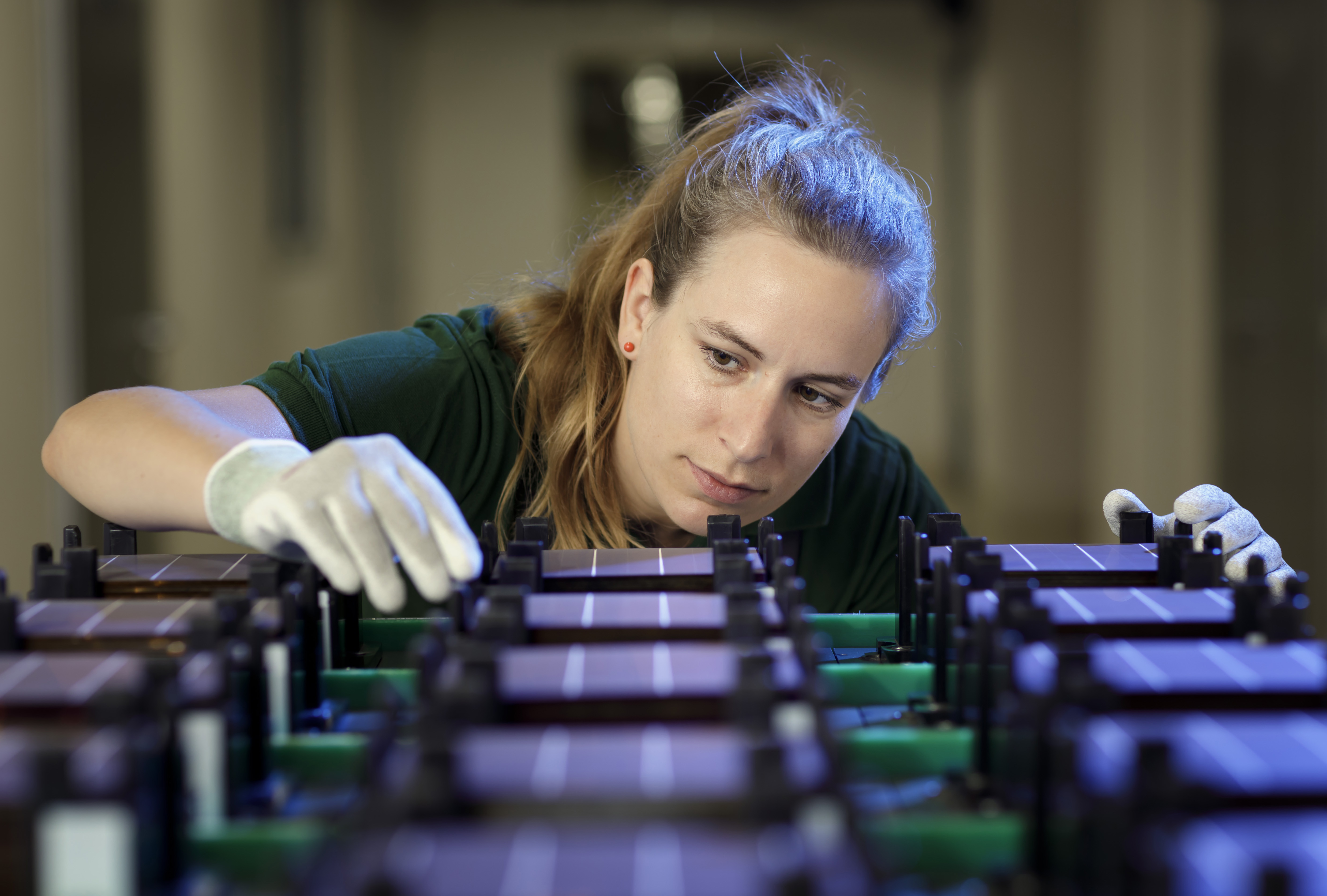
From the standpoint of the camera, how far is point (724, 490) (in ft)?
3.84

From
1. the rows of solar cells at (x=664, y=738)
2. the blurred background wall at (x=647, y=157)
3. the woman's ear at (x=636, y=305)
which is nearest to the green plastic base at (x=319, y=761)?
the rows of solar cells at (x=664, y=738)

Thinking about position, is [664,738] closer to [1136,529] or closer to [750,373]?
[1136,529]

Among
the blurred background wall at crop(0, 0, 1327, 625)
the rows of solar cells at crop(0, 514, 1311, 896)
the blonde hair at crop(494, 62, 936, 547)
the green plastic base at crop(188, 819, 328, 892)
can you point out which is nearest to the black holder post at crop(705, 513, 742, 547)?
the rows of solar cells at crop(0, 514, 1311, 896)

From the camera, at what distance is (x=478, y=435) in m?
1.35

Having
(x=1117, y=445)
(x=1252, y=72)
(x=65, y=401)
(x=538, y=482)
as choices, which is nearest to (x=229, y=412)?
(x=538, y=482)

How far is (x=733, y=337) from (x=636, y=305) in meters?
0.23

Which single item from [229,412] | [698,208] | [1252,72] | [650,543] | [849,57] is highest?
[849,57]

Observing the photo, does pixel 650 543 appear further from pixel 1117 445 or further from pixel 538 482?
pixel 1117 445

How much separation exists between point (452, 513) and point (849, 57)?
207 inches

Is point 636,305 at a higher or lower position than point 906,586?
higher

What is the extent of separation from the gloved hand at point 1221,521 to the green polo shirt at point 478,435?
1.14 ft

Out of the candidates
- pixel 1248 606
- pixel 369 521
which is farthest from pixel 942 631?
pixel 369 521

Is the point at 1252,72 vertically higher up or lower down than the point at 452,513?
higher up

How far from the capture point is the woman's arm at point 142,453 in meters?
0.91
